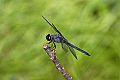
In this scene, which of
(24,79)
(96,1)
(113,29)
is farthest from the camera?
(96,1)

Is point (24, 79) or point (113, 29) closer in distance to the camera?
point (24, 79)

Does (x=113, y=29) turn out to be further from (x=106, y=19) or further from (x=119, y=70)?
(x=119, y=70)

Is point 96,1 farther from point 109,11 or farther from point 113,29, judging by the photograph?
point 113,29

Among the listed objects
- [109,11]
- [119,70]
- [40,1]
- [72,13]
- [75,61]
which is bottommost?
[119,70]

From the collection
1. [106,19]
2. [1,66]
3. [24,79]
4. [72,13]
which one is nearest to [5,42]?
[1,66]

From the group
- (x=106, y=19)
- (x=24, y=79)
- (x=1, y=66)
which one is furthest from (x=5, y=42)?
(x=106, y=19)

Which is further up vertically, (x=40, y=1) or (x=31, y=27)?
(x=40, y=1)

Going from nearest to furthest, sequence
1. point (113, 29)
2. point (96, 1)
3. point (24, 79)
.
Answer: point (24, 79) < point (113, 29) < point (96, 1)
